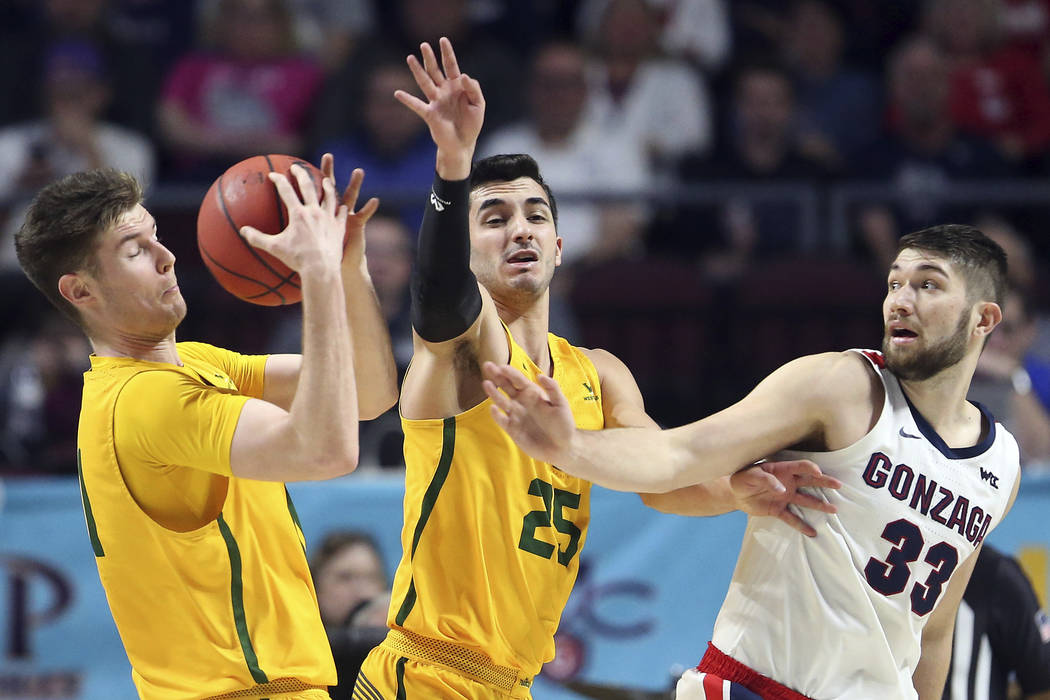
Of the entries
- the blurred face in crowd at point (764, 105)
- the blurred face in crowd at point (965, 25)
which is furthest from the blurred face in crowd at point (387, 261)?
the blurred face in crowd at point (965, 25)

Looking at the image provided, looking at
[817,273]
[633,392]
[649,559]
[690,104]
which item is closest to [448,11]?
[690,104]

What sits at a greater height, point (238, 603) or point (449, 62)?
point (449, 62)

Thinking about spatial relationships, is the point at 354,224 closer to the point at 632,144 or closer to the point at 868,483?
the point at 868,483

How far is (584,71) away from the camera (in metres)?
10.0

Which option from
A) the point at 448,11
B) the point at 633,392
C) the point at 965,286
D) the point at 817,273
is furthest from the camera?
the point at 448,11

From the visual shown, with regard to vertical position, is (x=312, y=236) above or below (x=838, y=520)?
above

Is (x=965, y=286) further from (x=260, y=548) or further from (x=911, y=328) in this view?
Answer: (x=260, y=548)

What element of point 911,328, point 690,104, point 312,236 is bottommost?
point 911,328

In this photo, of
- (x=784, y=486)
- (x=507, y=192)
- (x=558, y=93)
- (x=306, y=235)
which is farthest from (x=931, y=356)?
(x=558, y=93)

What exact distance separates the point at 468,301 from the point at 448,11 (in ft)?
22.1

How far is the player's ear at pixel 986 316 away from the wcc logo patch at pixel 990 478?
0.46 m

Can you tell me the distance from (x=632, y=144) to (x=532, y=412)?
6.52m

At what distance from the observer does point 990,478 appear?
4.49 meters

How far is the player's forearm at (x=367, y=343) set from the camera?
455cm
